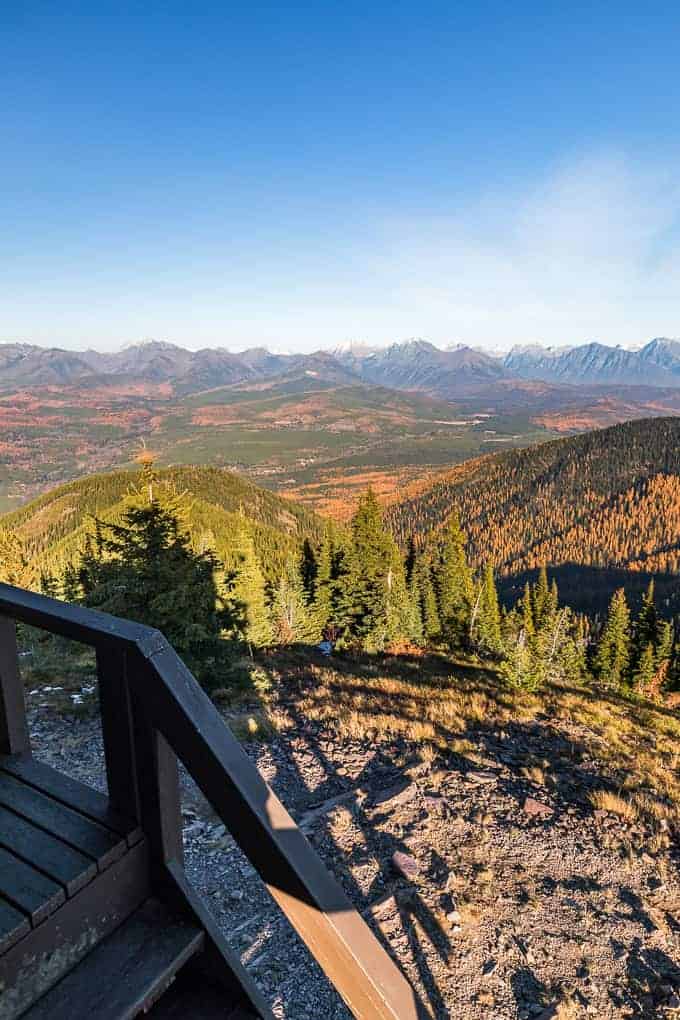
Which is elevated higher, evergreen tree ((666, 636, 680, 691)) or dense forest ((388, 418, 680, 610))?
evergreen tree ((666, 636, 680, 691))

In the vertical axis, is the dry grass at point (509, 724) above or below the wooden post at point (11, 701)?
Result: below

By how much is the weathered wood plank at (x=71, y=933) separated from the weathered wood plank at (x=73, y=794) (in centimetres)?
10

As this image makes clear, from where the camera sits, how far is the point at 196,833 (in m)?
6.25

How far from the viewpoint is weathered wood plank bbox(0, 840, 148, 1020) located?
5.97 ft

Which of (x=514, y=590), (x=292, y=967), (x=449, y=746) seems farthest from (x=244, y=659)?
(x=514, y=590)

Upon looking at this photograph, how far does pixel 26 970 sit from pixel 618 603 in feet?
175

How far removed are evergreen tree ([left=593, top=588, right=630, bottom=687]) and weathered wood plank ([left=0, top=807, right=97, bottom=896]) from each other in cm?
5318

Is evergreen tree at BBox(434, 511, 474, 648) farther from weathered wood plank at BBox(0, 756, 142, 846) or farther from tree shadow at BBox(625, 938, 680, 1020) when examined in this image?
weathered wood plank at BBox(0, 756, 142, 846)

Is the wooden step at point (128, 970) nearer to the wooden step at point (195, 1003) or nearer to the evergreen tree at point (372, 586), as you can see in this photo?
the wooden step at point (195, 1003)

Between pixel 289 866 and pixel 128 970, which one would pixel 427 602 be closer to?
pixel 128 970

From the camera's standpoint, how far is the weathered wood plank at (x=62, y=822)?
2109mm

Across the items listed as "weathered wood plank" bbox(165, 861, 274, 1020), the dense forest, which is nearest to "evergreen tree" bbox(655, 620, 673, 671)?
"weathered wood plank" bbox(165, 861, 274, 1020)

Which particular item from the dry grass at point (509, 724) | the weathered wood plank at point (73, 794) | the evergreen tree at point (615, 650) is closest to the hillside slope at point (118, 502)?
the evergreen tree at point (615, 650)

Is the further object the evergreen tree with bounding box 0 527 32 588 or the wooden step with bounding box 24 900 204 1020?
the evergreen tree with bounding box 0 527 32 588
